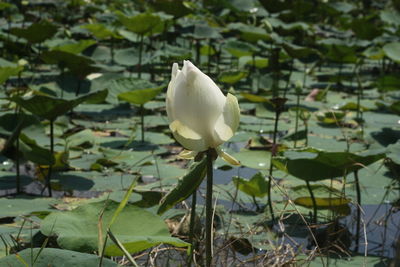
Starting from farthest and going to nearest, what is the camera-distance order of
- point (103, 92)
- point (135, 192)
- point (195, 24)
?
1. point (195, 24)
2. point (103, 92)
3. point (135, 192)

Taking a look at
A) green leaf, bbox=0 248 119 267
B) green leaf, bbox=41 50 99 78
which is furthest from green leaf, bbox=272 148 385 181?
green leaf, bbox=41 50 99 78

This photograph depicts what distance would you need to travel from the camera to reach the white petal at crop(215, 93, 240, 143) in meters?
1.03

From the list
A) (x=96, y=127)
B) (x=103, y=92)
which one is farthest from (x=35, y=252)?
(x=96, y=127)

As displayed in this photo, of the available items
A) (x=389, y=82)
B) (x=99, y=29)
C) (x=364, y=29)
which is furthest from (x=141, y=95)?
(x=364, y=29)

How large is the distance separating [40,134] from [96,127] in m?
0.65

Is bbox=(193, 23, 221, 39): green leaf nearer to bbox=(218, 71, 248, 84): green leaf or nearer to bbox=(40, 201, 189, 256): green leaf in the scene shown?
bbox=(218, 71, 248, 84): green leaf

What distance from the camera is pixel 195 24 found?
4.62 metres

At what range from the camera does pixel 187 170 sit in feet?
4.24

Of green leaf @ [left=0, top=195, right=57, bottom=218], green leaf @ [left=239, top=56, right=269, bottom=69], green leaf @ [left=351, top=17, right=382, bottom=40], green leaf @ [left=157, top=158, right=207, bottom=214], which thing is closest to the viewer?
green leaf @ [left=157, top=158, right=207, bottom=214]

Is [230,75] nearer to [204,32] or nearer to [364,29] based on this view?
[204,32]

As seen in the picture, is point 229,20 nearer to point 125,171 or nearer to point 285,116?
point 285,116

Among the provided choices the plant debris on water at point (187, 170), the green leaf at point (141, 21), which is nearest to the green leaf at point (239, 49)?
the plant debris on water at point (187, 170)

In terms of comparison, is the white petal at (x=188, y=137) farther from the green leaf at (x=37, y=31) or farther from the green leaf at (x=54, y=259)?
the green leaf at (x=37, y=31)

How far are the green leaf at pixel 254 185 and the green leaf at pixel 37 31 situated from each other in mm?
1911
